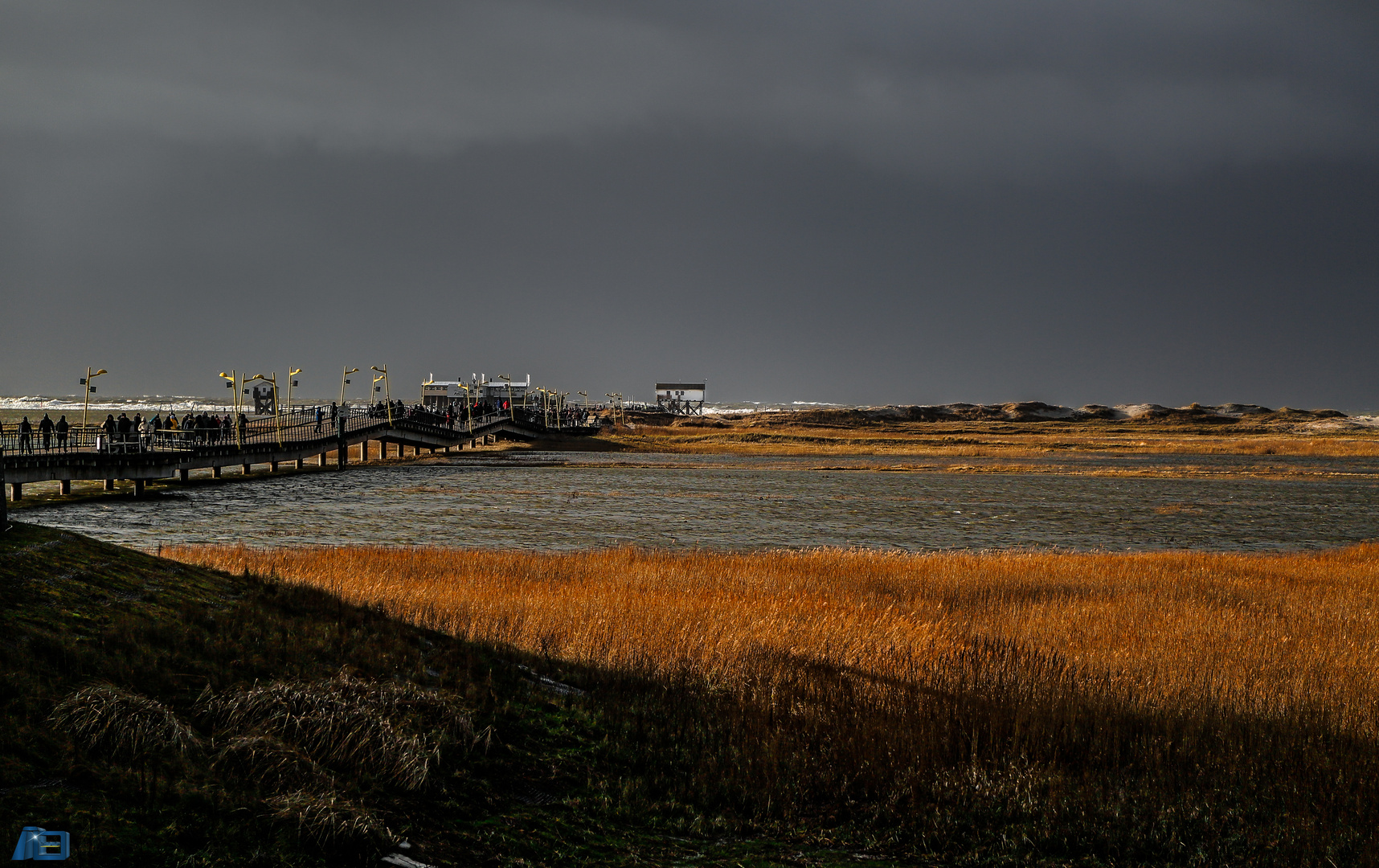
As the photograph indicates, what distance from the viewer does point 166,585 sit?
19.9 feet

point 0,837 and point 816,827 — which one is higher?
point 0,837

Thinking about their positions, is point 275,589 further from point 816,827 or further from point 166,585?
point 816,827

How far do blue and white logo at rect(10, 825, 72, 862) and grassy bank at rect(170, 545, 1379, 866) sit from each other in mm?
2961

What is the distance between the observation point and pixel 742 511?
3603 cm

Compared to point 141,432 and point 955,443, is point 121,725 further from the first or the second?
point 955,443

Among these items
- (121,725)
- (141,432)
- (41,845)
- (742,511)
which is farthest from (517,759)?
(141,432)

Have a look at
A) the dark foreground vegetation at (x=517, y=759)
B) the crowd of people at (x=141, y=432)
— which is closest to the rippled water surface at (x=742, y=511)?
the crowd of people at (x=141, y=432)

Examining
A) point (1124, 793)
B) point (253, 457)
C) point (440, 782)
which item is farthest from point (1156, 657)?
point (253, 457)

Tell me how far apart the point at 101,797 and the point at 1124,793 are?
6065 mm

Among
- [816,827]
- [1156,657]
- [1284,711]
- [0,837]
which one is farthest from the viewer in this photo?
[1156,657]

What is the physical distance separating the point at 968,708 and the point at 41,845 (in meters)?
6.69

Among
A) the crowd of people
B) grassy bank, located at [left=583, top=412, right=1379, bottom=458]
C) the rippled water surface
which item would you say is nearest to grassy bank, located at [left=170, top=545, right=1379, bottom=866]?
the rippled water surface

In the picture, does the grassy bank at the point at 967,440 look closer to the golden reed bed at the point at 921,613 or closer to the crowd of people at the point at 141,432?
the crowd of people at the point at 141,432

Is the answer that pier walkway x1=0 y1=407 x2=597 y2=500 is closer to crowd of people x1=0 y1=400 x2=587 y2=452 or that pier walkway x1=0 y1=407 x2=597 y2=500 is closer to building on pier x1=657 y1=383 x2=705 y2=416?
crowd of people x1=0 y1=400 x2=587 y2=452
